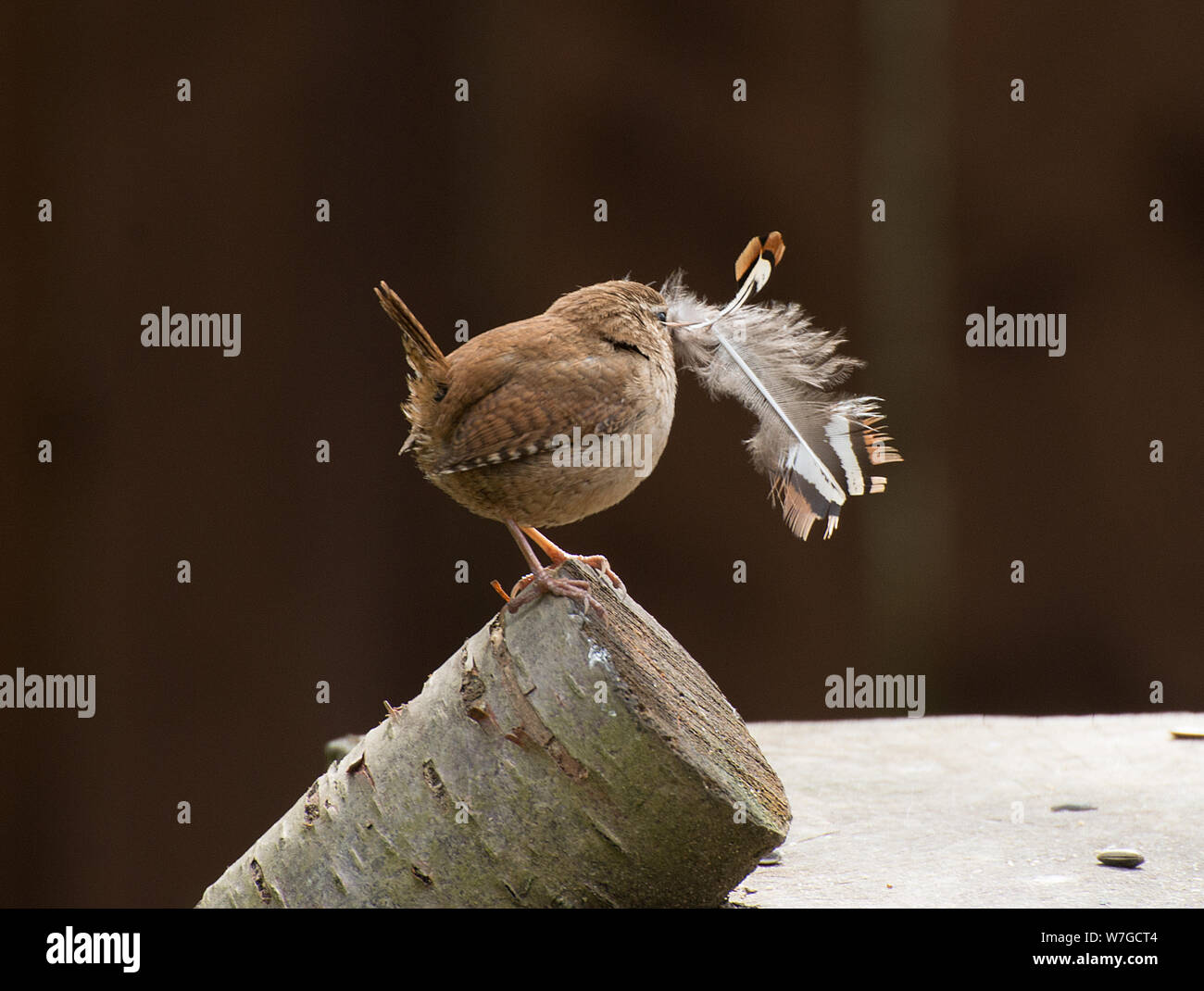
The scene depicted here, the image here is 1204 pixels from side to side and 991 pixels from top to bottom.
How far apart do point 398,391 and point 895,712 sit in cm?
225

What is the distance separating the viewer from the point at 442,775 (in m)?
2.60

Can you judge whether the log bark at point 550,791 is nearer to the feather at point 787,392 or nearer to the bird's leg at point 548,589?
the bird's leg at point 548,589

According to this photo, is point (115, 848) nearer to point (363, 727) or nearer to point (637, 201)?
point (363, 727)

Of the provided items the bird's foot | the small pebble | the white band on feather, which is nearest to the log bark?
the bird's foot

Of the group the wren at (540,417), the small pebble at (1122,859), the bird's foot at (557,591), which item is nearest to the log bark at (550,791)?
the bird's foot at (557,591)

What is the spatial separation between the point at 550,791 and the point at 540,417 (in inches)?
28.1

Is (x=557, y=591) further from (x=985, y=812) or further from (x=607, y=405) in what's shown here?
(x=985, y=812)

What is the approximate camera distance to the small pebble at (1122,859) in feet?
10.2

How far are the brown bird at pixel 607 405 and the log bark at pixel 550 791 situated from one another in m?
0.15

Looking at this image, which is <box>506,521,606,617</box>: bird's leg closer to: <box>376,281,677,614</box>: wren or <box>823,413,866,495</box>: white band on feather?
<box>376,281,677,614</box>: wren

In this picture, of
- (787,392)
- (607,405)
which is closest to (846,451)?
(787,392)

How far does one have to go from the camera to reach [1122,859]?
3.10 metres

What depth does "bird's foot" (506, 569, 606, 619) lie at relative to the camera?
8.44ft
